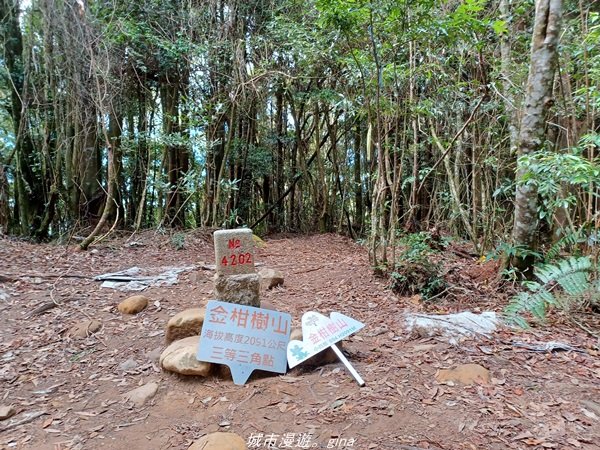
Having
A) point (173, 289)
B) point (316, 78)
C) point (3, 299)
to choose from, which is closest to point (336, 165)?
point (316, 78)

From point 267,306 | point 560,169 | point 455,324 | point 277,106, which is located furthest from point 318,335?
point 277,106

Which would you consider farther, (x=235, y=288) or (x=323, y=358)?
(x=235, y=288)

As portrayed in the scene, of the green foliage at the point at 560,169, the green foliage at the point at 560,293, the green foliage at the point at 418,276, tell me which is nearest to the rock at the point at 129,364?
the green foliage at the point at 418,276

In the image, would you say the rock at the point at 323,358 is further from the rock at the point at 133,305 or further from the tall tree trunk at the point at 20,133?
the tall tree trunk at the point at 20,133

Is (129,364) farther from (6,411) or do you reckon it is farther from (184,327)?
(6,411)

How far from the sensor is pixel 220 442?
69.9 inches

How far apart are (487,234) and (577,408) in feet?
11.5

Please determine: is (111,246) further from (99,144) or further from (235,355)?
(235,355)

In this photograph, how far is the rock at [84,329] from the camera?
3.21 meters

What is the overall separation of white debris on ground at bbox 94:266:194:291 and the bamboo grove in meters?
1.77

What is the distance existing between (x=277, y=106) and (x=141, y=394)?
803cm

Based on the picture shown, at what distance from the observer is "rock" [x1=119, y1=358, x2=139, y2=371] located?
274 centimetres

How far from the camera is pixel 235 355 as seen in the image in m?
2.36

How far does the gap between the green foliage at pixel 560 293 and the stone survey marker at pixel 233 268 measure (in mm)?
2168
